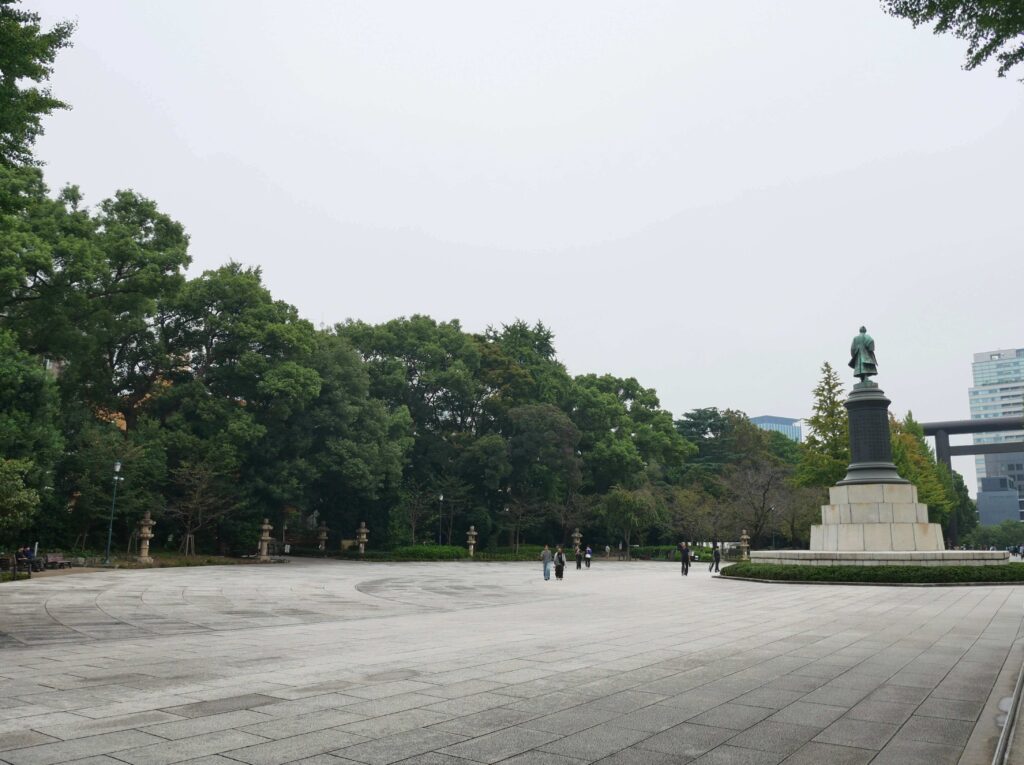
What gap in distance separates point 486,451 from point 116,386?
23.9m

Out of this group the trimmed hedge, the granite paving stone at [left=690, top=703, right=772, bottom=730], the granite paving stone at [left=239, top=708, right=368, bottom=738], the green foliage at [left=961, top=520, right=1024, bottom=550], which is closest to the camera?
the granite paving stone at [left=239, top=708, right=368, bottom=738]

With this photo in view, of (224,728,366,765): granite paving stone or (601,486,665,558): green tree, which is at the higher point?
(601,486,665,558): green tree

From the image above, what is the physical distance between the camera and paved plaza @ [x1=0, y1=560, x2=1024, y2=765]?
5.75 m

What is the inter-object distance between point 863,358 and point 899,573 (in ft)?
36.6

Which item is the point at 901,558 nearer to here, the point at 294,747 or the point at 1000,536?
the point at 294,747

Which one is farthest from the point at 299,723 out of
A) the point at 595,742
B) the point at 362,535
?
the point at 362,535

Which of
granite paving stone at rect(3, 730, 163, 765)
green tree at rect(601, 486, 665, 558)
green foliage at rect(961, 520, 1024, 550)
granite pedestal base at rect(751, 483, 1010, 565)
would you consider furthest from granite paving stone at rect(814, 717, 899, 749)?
green foliage at rect(961, 520, 1024, 550)

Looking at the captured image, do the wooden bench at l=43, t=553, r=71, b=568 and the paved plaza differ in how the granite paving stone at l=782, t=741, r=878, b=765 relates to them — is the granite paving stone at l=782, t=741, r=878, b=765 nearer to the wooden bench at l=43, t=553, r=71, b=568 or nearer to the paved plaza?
the paved plaza

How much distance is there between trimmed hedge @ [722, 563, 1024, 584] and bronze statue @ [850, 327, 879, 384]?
29.8 feet

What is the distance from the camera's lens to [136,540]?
132 feet

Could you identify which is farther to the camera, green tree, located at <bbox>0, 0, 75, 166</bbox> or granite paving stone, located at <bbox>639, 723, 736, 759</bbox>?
green tree, located at <bbox>0, 0, 75, 166</bbox>

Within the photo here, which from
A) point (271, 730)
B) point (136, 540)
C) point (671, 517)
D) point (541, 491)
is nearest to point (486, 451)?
point (541, 491)

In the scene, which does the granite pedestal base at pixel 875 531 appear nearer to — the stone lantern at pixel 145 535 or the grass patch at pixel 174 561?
the grass patch at pixel 174 561

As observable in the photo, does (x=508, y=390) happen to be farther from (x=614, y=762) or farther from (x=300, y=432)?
(x=614, y=762)
